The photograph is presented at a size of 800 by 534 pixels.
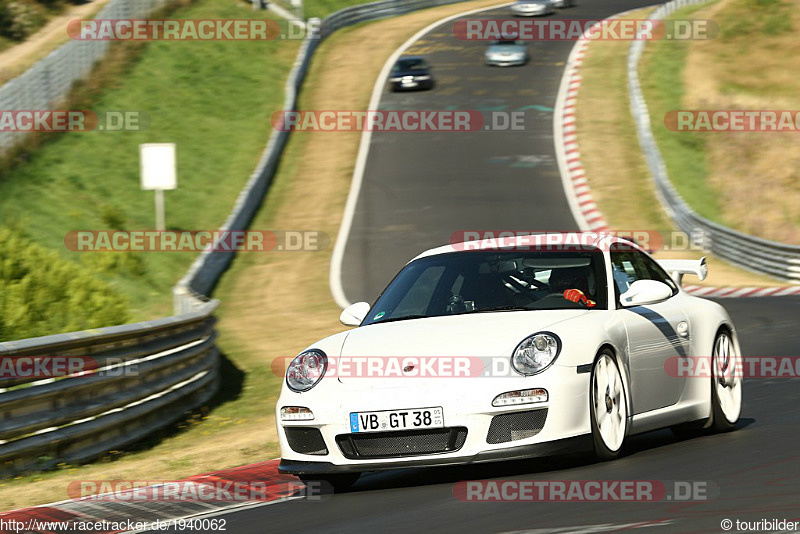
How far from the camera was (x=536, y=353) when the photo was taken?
7508 mm

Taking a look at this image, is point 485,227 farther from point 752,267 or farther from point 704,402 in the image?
point 704,402

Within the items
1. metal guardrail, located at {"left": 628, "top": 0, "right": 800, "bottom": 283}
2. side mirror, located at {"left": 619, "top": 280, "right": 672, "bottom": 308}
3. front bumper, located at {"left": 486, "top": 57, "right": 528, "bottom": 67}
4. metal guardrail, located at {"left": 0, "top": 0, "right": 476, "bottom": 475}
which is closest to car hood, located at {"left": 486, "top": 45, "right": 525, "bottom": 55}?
front bumper, located at {"left": 486, "top": 57, "right": 528, "bottom": 67}

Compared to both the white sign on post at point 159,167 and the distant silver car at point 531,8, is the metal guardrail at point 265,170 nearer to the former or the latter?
the white sign on post at point 159,167

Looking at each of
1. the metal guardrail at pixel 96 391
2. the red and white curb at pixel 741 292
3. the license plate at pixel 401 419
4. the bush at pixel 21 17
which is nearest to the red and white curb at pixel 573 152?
the red and white curb at pixel 741 292

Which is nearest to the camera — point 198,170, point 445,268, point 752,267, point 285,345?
point 445,268

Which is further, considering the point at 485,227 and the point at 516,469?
the point at 485,227

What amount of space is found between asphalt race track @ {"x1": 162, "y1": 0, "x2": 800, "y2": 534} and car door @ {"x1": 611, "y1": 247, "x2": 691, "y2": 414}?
36cm

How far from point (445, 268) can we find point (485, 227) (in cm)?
2053

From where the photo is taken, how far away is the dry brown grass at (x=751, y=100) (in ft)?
117

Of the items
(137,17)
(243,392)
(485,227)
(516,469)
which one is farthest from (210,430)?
(137,17)

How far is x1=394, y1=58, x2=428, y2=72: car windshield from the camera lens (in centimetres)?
4312

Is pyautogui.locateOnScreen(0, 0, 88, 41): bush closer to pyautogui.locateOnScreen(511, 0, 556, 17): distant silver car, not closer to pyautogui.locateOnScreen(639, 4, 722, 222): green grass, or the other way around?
pyautogui.locateOnScreen(511, 0, 556, 17): distant silver car

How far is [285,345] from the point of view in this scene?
19.4 meters

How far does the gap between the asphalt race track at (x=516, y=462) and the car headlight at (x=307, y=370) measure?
0.70 m
